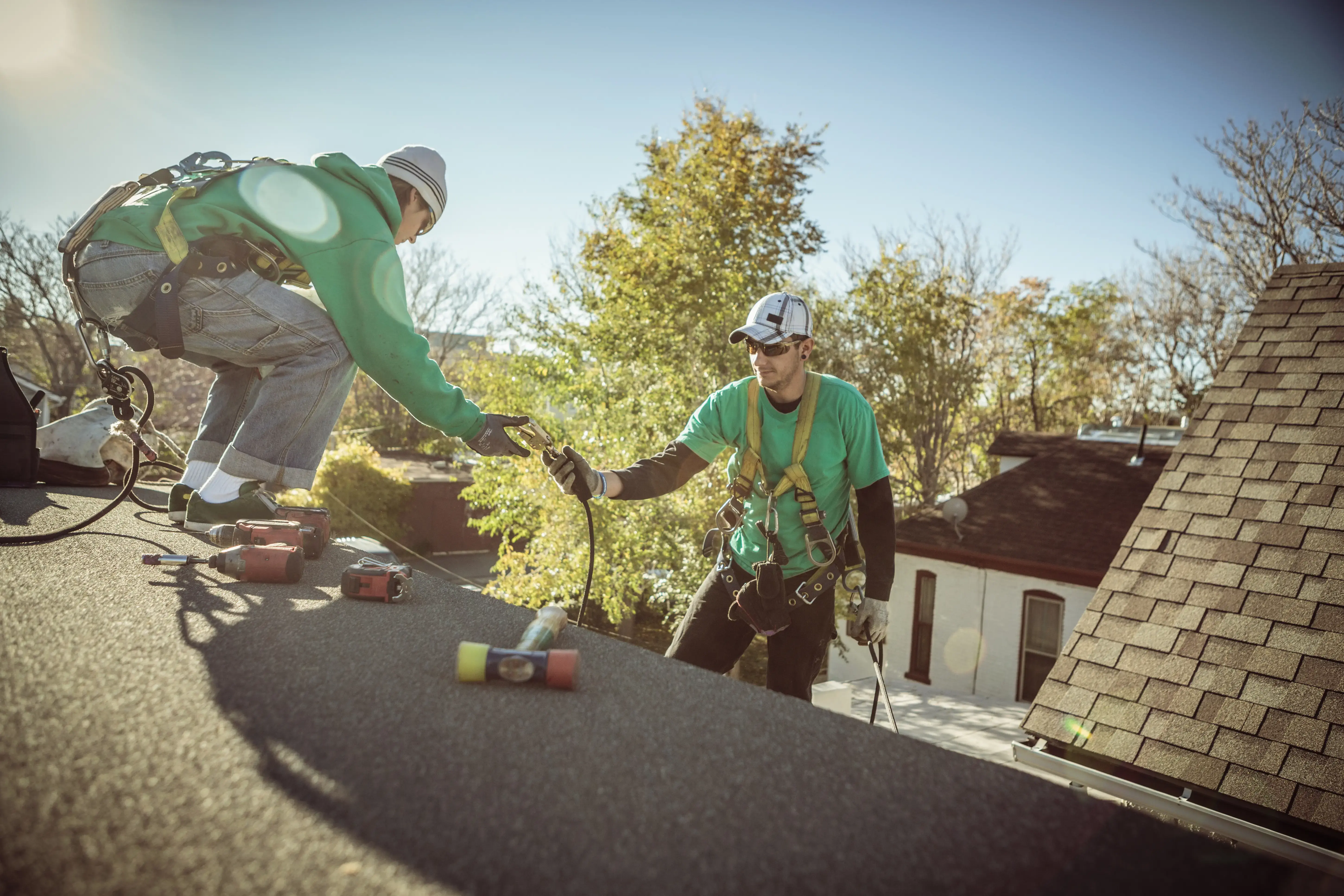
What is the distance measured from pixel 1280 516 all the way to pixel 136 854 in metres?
6.12

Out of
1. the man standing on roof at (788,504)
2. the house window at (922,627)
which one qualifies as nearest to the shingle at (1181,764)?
the man standing on roof at (788,504)

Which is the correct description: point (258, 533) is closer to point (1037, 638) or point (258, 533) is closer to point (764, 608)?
point (764, 608)

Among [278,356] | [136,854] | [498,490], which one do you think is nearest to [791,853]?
[136,854]

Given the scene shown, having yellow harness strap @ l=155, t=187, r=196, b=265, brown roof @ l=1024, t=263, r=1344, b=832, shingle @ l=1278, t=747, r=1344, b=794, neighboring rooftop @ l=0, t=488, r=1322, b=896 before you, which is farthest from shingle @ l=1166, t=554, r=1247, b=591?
yellow harness strap @ l=155, t=187, r=196, b=265

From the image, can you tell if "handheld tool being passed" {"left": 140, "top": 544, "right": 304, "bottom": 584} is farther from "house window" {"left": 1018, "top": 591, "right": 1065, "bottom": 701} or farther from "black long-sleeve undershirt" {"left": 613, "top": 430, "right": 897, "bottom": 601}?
"house window" {"left": 1018, "top": 591, "right": 1065, "bottom": 701}

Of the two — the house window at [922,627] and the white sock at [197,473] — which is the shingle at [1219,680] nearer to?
the white sock at [197,473]

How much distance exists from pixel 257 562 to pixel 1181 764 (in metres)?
4.94

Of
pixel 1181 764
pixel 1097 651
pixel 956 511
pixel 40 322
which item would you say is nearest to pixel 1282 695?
pixel 1181 764

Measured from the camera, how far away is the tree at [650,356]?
51.0ft

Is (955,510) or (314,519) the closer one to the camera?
(314,519)

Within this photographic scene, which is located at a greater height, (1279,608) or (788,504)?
(788,504)

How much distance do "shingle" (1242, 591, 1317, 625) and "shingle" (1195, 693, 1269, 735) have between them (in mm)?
573

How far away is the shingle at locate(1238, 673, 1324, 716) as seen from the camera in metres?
4.11

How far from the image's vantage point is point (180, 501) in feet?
10.8
